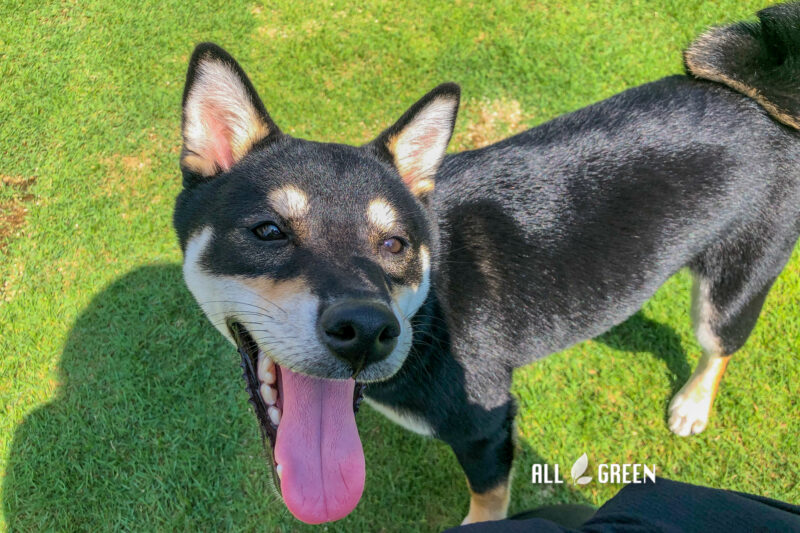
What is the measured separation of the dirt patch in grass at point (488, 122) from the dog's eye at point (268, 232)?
2.86 metres

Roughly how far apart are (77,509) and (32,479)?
369 mm

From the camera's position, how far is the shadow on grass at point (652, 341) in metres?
3.50

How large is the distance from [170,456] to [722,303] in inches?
135

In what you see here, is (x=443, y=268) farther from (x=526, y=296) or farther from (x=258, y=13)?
(x=258, y=13)

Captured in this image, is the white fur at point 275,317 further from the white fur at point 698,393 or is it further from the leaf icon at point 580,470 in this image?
the white fur at point 698,393

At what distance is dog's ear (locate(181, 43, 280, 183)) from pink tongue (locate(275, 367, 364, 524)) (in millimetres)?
920

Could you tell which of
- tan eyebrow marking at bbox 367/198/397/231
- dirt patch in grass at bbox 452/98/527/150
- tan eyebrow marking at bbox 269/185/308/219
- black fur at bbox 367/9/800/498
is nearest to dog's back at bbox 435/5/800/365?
black fur at bbox 367/9/800/498

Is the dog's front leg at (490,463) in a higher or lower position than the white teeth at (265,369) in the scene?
lower

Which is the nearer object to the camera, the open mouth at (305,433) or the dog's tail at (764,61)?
the open mouth at (305,433)

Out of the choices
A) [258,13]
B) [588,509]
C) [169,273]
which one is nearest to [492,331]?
[588,509]

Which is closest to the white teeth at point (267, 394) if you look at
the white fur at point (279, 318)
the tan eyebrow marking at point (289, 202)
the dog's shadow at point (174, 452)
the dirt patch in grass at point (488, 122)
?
the white fur at point (279, 318)

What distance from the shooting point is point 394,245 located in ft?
6.73

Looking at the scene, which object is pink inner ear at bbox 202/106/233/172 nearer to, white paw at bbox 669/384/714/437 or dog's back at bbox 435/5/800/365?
dog's back at bbox 435/5/800/365

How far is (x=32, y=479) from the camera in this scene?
3152 millimetres
